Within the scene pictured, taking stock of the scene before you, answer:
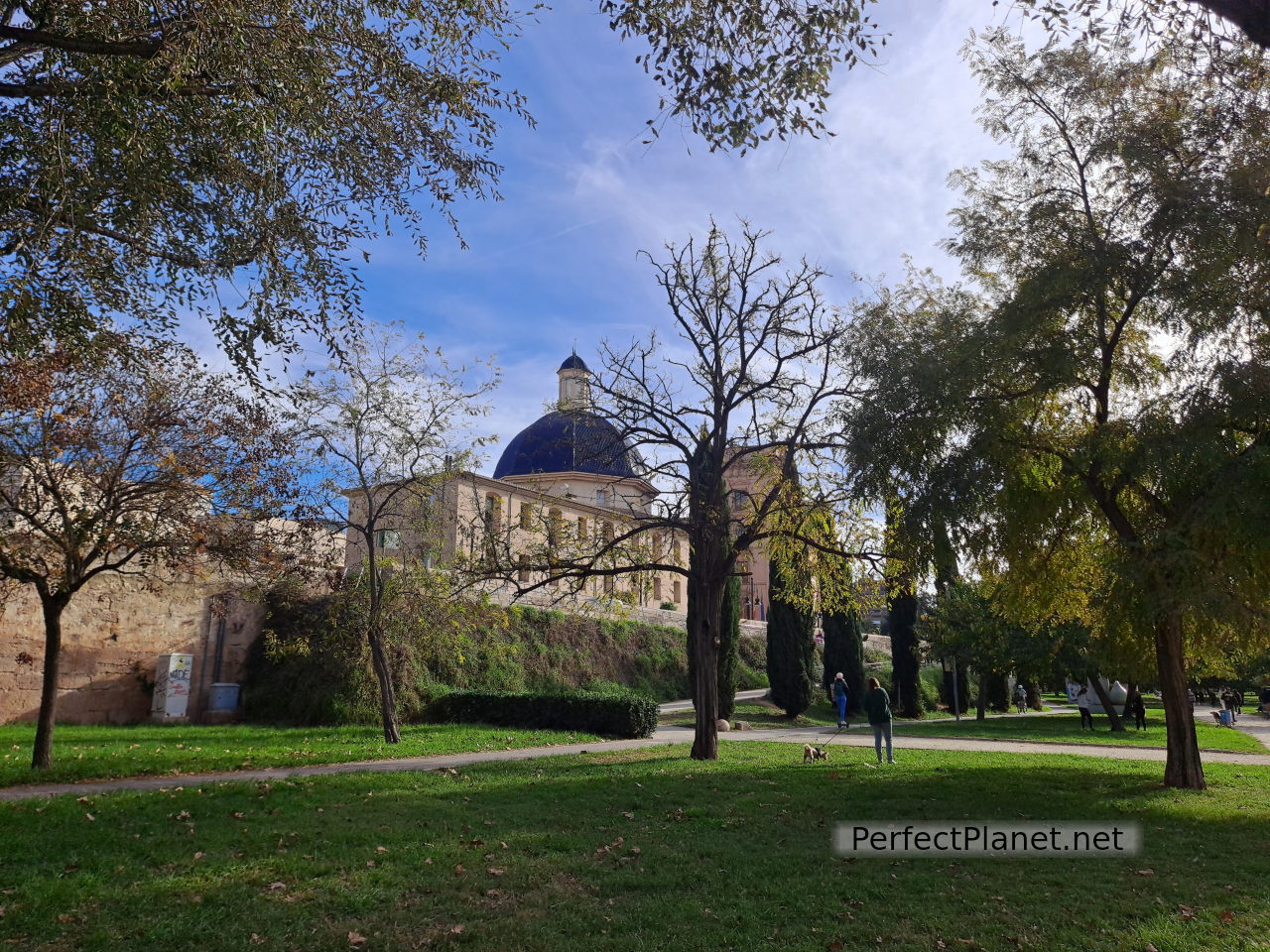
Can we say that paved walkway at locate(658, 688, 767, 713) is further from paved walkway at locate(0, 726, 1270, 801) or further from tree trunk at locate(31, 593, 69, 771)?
tree trunk at locate(31, 593, 69, 771)

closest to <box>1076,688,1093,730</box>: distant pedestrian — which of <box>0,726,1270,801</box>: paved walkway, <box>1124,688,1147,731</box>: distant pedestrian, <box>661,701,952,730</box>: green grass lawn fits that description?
<box>1124,688,1147,731</box>: distant pedestrian

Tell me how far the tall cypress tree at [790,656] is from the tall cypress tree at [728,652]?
1733 millimetres

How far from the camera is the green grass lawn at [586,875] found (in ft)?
16.3

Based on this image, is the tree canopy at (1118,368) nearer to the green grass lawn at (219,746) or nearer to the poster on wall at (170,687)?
the green grass lawn at (219,746)

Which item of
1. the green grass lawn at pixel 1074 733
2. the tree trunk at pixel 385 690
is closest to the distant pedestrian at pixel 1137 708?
the green grass lawn at pixel 1074 733

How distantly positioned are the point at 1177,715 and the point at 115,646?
21977mm

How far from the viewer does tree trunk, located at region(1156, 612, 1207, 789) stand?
12016 mm

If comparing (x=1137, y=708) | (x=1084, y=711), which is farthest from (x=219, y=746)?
(x=1137, y=708)

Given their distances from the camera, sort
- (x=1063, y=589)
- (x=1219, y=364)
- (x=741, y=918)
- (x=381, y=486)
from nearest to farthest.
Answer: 1. (x=741, y=918)
2. (x=1219, y=364)
3. (x=1063, y=589)
4. (x=381, y=486)

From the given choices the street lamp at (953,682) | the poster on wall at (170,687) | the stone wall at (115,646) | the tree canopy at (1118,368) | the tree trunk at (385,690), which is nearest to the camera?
the tree canopy at (1118,368)

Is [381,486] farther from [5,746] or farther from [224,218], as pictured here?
[224,218]

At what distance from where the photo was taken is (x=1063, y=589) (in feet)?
46.3

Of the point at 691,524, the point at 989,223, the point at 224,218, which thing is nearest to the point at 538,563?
the point at 691,524

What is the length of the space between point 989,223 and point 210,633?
2089cm
